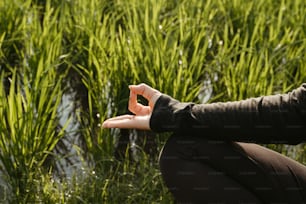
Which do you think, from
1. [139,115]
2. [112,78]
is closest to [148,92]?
[139,115]

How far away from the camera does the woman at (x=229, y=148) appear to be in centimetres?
124

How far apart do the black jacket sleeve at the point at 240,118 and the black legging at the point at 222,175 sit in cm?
3

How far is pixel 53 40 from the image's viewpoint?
218 cm

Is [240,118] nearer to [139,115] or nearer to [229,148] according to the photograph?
[229,148]

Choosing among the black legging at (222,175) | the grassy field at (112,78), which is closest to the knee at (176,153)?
the black legging at (222,175)

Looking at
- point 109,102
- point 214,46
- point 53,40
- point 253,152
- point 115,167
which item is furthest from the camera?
point 214,46

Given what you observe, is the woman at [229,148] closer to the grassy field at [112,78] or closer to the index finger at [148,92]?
the index finger at [148,92]

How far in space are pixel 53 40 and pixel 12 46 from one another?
276 millimetres

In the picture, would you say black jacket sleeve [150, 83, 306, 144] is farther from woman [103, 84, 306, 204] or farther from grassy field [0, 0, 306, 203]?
grassy field [0, 0, 306, 203]

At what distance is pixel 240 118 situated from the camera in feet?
4.08

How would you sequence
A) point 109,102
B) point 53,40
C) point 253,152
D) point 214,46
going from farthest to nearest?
point 214,46 < point 53,40 < point 109,102 < point 253,152

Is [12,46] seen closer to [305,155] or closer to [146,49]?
[146,49]

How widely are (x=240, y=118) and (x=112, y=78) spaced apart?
82cm

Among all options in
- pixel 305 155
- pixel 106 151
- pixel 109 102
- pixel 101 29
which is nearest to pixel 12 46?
pixel 101 29
